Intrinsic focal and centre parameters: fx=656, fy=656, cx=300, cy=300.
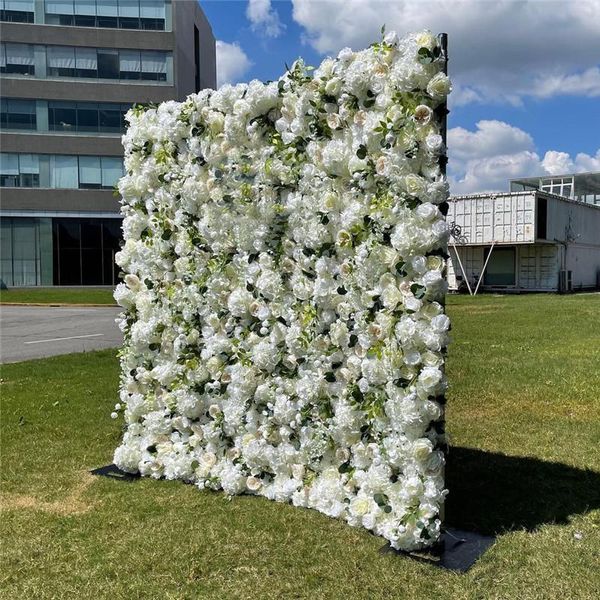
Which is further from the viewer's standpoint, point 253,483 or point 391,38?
point 253,483

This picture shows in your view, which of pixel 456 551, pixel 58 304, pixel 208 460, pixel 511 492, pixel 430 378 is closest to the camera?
pixel 430 378

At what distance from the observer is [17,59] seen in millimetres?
37625

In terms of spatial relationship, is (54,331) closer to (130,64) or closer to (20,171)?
(20,171)

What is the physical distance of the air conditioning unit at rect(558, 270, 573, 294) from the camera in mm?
31234

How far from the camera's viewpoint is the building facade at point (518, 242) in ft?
96.7

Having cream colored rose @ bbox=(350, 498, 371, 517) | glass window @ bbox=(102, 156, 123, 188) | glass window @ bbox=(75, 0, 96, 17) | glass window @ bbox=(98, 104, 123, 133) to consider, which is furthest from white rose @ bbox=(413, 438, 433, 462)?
glass window @ bbox=(75, 0, 96, 17)

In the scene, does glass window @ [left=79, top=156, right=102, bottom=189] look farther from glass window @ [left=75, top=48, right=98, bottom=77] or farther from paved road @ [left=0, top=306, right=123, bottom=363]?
paved road @ [left=0, top=306, right=123, bottom=363]

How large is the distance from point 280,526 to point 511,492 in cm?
171

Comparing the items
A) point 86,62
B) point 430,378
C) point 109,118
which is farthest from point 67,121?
point 430,378

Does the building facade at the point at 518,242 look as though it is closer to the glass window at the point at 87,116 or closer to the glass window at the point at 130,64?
the glass window at the point at 130,64

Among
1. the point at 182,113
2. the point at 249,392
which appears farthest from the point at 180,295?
the point at 182,113

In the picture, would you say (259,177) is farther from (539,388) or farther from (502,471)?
(539,388)

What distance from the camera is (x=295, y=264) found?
4.40 meters

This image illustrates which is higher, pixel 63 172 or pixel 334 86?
pixel 63 172
